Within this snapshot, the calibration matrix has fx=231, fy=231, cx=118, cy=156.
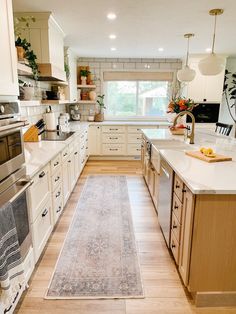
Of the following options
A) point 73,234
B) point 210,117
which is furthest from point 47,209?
point 210,117

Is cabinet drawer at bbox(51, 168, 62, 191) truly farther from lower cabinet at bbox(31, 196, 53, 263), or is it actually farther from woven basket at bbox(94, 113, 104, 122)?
woven basket at bbox(94, 113, 104, 122)

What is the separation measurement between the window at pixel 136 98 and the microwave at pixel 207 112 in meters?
0.91

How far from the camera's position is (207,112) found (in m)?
5.45

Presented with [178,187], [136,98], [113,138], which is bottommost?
[113,138]

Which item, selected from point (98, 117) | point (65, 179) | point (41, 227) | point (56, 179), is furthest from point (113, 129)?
point (41, 227)

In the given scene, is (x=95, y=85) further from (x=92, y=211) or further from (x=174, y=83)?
(x=92, y=211)

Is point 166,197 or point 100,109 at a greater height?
point 100,109

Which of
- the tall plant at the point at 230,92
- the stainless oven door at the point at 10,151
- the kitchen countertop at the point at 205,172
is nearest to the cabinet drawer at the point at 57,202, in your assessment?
the stainless oven door at the point at 10,151

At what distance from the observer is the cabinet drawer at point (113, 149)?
215 inches

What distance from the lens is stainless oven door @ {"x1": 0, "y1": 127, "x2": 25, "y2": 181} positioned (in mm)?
1336

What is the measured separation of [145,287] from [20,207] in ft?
3.69

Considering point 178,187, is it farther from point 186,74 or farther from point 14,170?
point 186,74

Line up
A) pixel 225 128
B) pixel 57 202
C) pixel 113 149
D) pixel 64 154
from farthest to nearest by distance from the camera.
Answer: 1. pixel 113 149
2. pixel 225 128
3. pixel 64 154
4. pixel 57 202

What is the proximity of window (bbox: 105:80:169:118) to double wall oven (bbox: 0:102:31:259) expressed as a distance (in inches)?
183
